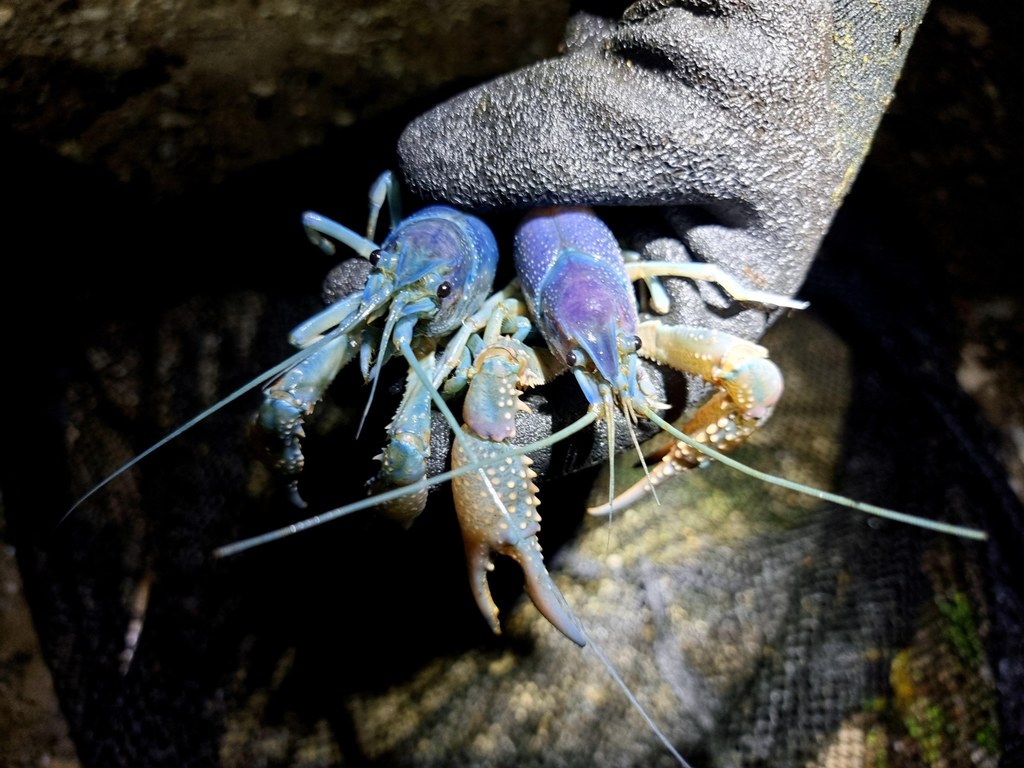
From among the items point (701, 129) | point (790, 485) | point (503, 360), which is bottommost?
point (790, 485)

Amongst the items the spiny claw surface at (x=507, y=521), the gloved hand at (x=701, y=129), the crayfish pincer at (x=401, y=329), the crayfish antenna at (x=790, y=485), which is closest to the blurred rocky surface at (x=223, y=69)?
the gloved hand at (x=701, y=129)

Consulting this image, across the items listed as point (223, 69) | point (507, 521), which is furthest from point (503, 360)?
point (223, 69)

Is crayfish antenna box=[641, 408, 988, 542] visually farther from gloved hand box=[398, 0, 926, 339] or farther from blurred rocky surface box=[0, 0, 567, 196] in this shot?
blurred rocky surface box=[0, 0, 567, 196]

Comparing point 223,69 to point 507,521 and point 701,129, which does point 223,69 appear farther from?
point 507,521

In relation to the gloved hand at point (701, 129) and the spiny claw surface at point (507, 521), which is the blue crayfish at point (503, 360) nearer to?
the spiny claw surface at point (507, 521)

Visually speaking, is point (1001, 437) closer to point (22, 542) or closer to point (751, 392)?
point (751, 392)

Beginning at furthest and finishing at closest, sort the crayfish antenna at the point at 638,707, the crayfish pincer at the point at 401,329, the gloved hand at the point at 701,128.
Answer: the crayfish pincer at the point at 401,329, the gloved hand at the point at 701,128, the crayfish antenna at the point at 638,707

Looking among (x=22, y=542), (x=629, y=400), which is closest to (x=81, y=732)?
(x=22, y=542)

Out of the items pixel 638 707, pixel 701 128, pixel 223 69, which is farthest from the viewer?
pixel 223 69
